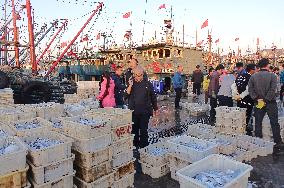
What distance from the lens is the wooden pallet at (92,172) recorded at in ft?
14.5

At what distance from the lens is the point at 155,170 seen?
5.48 meters

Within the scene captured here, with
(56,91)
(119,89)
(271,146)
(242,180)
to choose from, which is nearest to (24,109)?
(119,89)

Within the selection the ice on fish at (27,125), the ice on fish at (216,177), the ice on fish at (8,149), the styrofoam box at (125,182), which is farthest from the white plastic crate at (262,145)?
the ice on fish at (8,149)

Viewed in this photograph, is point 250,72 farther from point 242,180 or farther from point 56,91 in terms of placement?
point 56,91

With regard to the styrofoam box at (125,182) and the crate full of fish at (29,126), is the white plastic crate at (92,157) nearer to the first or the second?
the styrofoam box at (125,182)

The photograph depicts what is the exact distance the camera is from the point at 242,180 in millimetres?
3793

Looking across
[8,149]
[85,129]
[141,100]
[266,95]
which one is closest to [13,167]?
[8,149]

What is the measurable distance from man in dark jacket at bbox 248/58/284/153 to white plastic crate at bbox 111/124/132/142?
3.81 m

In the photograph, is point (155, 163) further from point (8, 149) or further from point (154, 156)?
point (8, 149)

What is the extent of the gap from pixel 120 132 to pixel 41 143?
1389 millimetres

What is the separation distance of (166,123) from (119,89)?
140 inches

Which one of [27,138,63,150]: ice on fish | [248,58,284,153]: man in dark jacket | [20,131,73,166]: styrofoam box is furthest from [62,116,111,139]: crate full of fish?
[248,58,284,153]: man in dark jacket

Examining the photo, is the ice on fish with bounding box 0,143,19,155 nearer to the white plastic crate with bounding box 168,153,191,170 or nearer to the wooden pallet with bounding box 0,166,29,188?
the wooden pallet with bounding box 0,166,29,188

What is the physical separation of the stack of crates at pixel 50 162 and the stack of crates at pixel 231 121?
4688mm
